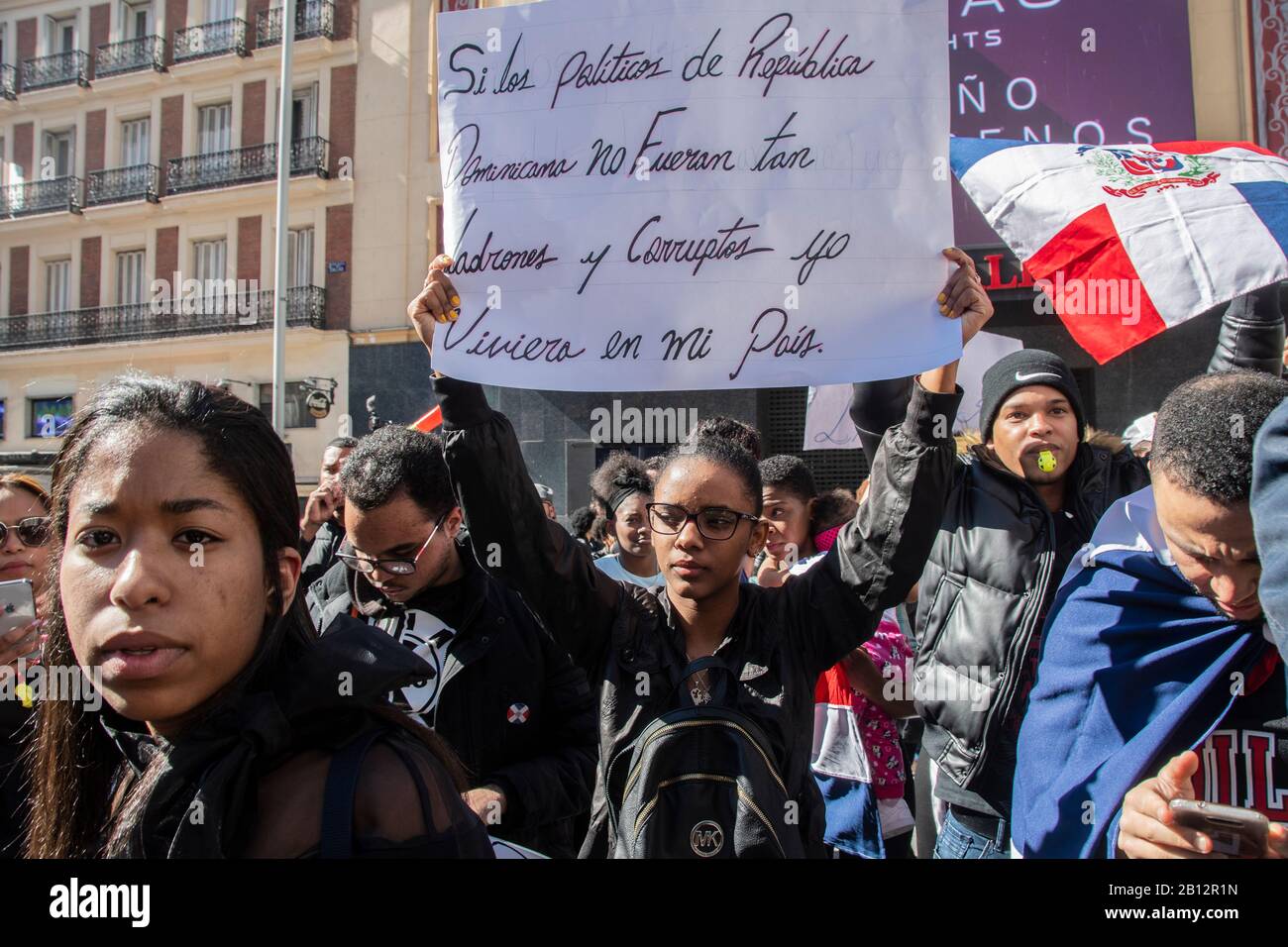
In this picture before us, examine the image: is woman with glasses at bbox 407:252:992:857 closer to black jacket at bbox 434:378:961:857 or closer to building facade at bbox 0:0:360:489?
black jacket at bbox 434:378:961:857

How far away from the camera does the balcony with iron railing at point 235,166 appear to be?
20.5 m

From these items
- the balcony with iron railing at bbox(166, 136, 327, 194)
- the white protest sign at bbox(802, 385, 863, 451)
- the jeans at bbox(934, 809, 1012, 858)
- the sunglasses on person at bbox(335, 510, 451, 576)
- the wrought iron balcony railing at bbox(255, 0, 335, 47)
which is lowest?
the jeans at bbox(934, 809, 1012, 858)

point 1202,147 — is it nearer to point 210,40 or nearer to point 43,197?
point 210,40

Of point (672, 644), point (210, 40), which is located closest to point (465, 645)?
point (672, 644)

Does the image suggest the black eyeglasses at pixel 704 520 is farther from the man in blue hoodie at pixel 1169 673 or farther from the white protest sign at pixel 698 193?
the man in blue hoodie at pixel 1169 673

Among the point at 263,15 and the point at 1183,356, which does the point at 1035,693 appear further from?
the point at 263,15

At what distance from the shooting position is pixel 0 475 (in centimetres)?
302

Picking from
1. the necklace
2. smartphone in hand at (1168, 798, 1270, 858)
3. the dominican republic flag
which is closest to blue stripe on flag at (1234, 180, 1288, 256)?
the dominican republic flag

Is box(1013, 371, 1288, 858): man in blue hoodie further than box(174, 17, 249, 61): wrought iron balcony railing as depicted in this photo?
No

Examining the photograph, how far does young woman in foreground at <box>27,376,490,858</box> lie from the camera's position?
3.91 ft

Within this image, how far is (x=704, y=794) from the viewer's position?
5.41 feet

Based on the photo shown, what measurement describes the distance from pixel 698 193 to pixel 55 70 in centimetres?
2839

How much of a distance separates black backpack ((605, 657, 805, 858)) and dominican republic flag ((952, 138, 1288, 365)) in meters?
1.84
